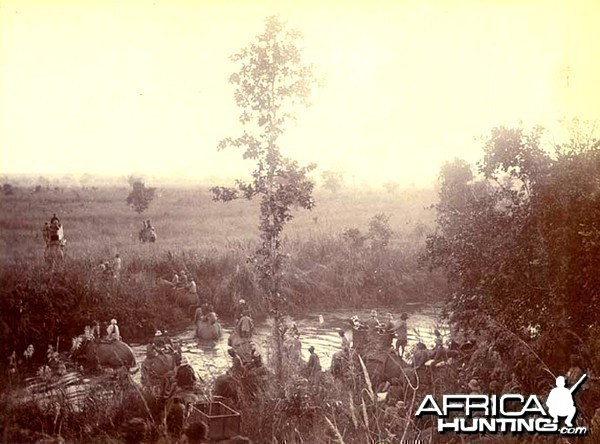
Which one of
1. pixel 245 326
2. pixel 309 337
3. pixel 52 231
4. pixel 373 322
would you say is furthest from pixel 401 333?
pixel 52 231

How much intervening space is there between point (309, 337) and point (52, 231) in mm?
3449

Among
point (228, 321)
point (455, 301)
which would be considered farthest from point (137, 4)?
point (455, 301)

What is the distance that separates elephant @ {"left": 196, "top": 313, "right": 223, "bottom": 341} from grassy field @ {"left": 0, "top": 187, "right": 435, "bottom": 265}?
102 centimetres

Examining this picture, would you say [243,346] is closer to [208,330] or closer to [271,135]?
[208,330]

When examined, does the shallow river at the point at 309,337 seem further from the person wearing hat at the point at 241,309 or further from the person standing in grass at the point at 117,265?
the person standing in grass at the point at 117,265

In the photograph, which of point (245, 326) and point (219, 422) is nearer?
point (219, 422)

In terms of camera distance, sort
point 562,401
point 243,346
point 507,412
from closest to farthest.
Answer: point 562,401, point 507,412, point 243,346

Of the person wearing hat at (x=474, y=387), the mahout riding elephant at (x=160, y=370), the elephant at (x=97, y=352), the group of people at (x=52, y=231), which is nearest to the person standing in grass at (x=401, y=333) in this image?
the person wearing hat at (x=474, y=387)

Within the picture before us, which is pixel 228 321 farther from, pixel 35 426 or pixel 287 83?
pixel 287 83

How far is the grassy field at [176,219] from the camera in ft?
21.5

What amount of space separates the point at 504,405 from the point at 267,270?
2979 millimetres

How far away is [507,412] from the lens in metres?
5.92

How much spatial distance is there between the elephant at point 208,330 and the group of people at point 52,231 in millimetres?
2148

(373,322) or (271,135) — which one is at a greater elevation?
(271,135)
